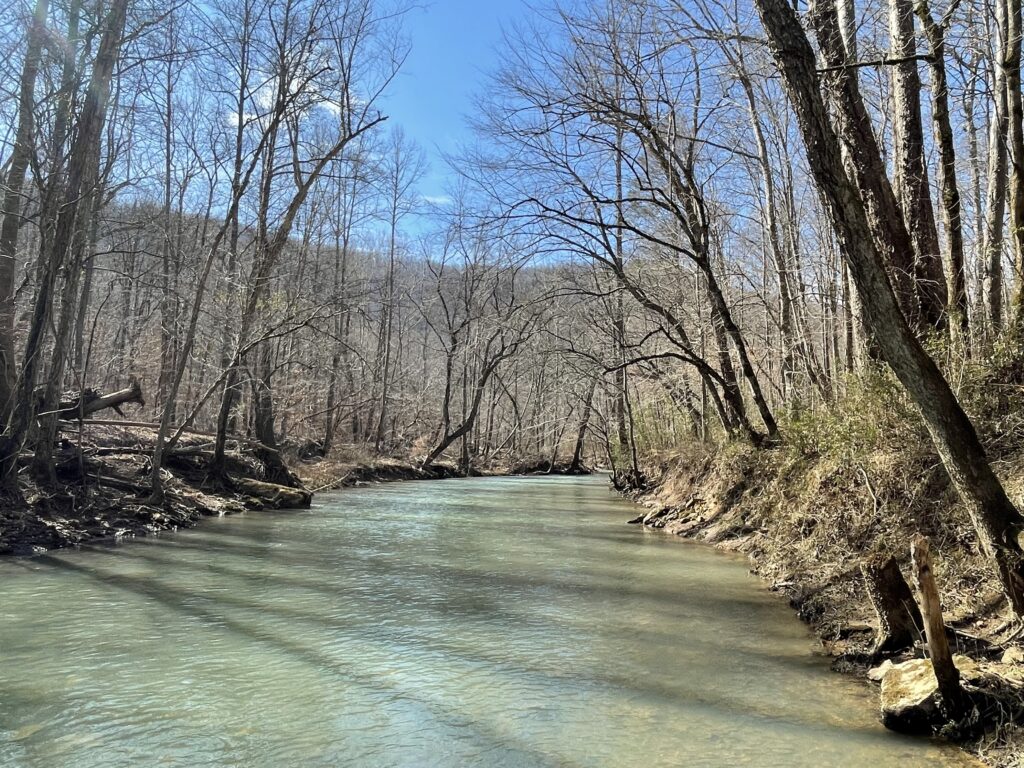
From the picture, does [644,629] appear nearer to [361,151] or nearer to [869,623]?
[869,623]

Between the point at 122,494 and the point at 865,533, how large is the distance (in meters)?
11.3

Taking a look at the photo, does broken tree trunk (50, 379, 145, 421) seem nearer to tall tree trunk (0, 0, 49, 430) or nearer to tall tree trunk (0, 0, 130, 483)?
tall tree trunk (0, 0, 49, 430)

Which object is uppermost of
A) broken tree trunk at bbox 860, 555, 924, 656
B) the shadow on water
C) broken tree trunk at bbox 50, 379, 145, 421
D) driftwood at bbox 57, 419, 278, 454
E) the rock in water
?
broken tree trunk at bbox 50, 379, 145, 421

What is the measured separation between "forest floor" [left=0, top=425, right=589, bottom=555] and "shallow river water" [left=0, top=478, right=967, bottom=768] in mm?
927

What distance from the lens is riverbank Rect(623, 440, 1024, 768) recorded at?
392cm

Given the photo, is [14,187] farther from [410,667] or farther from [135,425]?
[410,667]

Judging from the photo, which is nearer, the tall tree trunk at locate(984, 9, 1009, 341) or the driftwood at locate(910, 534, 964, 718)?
the driftwood at locate(910, 534, 964, 718)

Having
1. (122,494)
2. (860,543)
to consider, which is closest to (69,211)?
(122,494)

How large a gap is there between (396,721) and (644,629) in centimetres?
277

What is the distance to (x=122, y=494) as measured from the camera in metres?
11.8

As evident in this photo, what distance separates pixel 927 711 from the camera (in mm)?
3922

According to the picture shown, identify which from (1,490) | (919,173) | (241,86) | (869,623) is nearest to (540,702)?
(869,623)

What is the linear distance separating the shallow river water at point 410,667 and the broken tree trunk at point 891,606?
568 mm

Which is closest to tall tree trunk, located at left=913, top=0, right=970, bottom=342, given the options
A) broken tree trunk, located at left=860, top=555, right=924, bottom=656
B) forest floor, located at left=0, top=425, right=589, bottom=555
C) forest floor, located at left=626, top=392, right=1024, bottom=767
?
forest floor, located at left=626, top=392, right=1024, bottom=767
